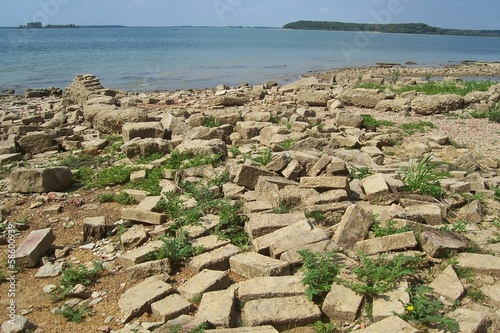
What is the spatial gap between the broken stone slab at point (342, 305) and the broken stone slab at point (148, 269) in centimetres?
177

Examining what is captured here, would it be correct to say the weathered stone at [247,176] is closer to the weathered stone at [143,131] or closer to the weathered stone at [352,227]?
the weathered stone at [352,227]

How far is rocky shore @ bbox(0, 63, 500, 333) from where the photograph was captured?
3746mm

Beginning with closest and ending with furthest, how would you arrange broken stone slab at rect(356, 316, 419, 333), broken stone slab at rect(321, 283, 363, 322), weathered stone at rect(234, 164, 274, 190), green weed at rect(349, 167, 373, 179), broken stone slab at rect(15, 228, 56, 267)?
broken stone slab at rect(356, 316, 419, 333) → broken stone slab at rect(321, 283, 363, 322) → broken stone slab at rect(15, 228, 56, 267) → weathered stone at rect(234, 164, 274, 190) → green weed at rect(349, 167, 373, 179)

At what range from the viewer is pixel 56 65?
1328 inches

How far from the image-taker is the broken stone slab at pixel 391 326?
3.27 metres

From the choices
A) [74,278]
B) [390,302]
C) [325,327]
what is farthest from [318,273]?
[74,278]

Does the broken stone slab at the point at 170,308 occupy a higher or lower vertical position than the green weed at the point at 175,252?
lower

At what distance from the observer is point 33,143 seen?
9367 millimetres

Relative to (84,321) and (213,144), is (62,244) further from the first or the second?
(213,144)

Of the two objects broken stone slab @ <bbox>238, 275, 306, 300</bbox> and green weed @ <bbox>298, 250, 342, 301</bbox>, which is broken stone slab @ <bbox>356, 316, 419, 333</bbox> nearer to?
green weed @ <bbox>298, 250, 342, 301</bbox>

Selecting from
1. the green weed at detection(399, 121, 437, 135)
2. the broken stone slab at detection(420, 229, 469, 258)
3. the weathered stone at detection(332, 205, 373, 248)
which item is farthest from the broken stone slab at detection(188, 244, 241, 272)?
the green weed at detection(399, 121, 437, 135)

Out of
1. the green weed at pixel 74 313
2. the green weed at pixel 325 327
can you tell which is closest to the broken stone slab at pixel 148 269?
the green weed at pixel 74 313

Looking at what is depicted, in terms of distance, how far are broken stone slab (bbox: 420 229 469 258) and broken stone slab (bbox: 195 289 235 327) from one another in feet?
7.17

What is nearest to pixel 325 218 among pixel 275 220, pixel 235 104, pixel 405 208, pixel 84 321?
pixel 275 220
